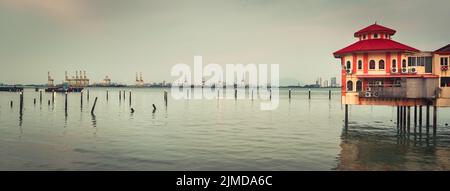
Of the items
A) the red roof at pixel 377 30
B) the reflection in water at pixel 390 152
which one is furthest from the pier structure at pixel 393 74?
the reflection in water at pixel 390 152

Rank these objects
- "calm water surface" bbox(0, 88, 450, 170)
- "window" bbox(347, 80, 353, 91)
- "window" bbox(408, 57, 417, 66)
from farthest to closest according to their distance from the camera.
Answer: "window" bbox(347, 80, 353, 91) → "window" bbox(408, 57, 417, 66) → "calm water surface" bbox(0, 88, 450, 170)

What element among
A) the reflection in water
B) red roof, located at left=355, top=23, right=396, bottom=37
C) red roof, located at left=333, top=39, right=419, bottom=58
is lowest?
the reflection in water

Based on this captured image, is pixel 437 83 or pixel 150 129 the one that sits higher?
pixel 437 83

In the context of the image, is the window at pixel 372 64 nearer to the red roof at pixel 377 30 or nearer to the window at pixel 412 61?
the window at pixel 412 61

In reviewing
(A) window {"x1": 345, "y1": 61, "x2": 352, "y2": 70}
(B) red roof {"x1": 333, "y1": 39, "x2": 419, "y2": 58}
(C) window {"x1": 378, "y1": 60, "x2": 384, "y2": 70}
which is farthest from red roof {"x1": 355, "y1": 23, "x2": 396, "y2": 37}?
(A) window {"x1": 345, "y1": 61, "x2": 352, "y2": 70}

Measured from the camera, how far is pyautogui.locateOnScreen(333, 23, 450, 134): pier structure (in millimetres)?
35375

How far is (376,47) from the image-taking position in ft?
122

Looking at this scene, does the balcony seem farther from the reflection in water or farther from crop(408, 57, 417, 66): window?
the reflection in water

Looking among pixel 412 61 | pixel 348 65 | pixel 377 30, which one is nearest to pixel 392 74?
pixel 412 61

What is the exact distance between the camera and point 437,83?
3566 centimetres

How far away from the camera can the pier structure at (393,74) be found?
116 ft

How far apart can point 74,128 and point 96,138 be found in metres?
9.16
